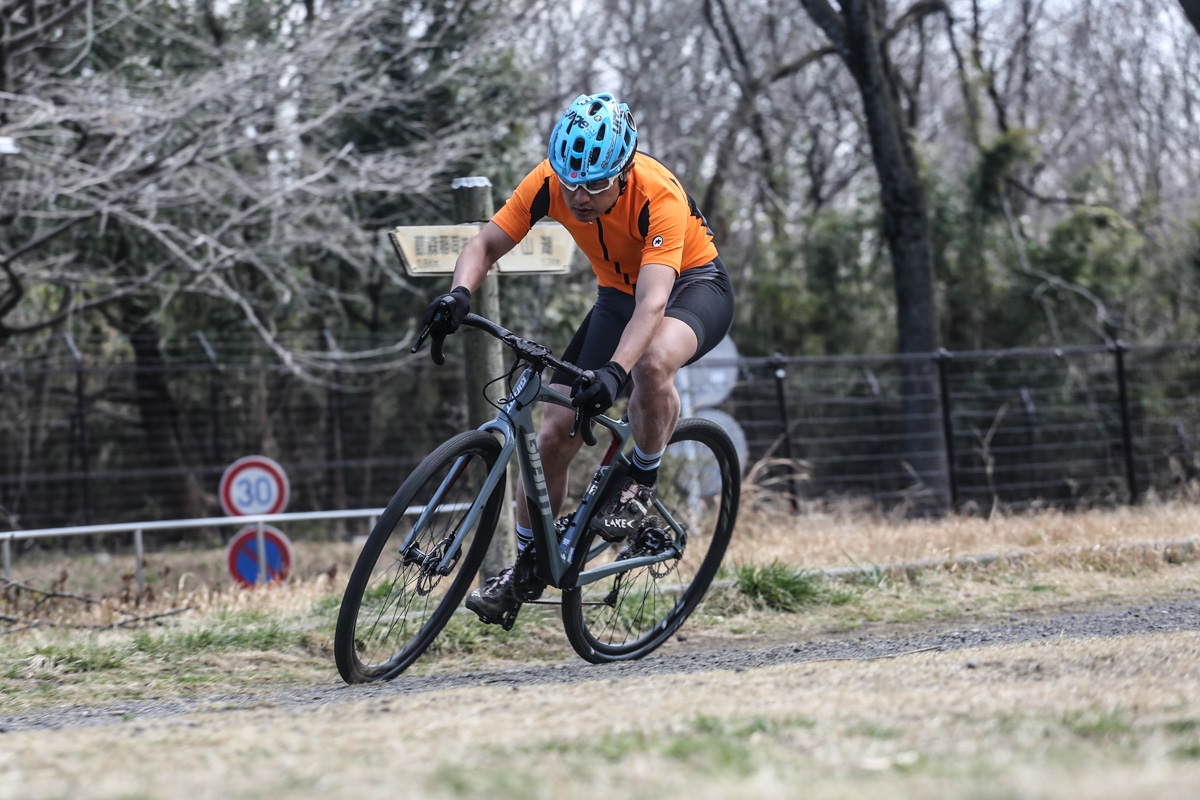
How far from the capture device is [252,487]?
31.3 ft

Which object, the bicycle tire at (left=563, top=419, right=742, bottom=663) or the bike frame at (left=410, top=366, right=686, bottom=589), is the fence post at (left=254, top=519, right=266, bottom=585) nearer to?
the bicycle tire at (left=563, top=419, right=742, bottom=663)

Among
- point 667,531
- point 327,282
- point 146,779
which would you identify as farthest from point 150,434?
point 146,779

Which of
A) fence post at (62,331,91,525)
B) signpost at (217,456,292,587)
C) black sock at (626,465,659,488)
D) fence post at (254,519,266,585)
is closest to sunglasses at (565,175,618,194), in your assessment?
black sock at (626,465,659,488)

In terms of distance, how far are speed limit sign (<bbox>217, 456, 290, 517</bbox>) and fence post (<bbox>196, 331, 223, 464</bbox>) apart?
3.45 metres

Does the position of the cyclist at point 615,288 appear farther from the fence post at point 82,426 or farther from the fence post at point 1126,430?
the fence post at point 82,426

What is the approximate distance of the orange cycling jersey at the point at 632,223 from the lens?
411cm

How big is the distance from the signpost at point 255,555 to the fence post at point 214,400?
4.23 m

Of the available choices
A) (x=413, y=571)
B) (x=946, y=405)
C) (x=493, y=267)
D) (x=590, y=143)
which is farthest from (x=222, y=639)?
(x=946, y=405)

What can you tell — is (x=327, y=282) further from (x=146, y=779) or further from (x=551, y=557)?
(x=146, y=779)

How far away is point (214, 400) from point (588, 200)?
10.1m

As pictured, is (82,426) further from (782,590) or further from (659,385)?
(659,385)

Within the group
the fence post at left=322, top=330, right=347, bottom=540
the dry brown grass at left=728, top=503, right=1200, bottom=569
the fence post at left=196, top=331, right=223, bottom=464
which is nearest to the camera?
the dry brown grass at left=728, top=503, right=1200, bottom=569

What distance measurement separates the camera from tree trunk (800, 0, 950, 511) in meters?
11.5

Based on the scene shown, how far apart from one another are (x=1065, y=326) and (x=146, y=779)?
16952mm
